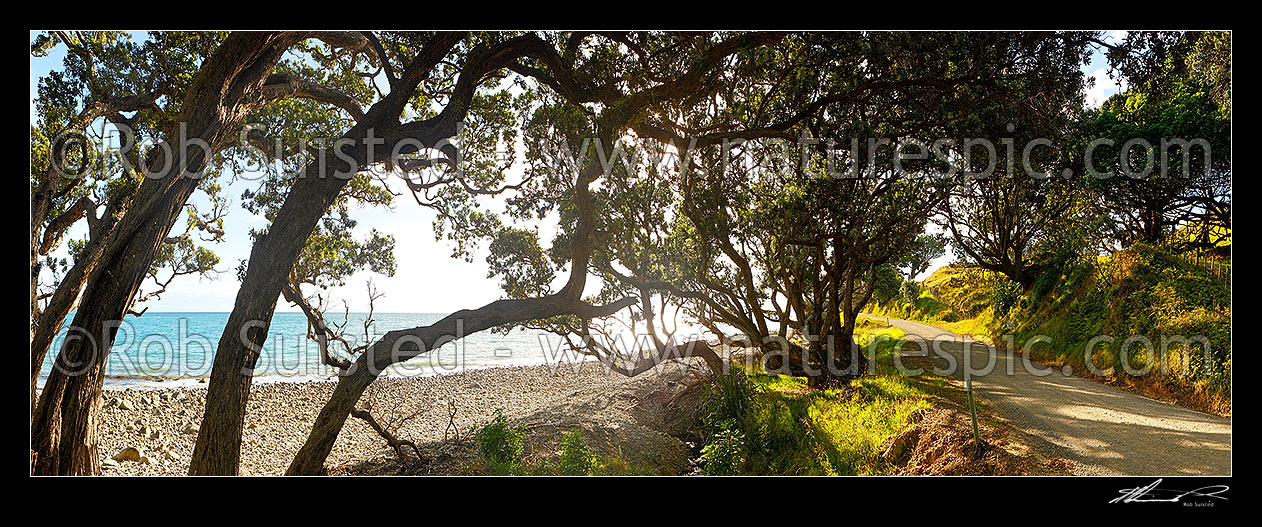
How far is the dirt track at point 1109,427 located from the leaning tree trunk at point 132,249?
7.24 m

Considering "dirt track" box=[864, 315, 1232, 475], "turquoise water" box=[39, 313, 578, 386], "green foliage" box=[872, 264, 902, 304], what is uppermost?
"green foliage" box=[872, 264, 902, 304]

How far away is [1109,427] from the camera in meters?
5.16

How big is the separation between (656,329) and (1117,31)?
6.42 meters

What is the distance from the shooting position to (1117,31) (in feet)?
13.5

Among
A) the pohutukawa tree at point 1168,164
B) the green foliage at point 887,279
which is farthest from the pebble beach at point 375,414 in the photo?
the pohutukawa tree at point 1168,164

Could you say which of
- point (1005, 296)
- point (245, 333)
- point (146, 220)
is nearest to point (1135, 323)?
point (1005, 296)

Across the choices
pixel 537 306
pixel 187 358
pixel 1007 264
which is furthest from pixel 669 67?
pixel 187 358

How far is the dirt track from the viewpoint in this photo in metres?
4.07

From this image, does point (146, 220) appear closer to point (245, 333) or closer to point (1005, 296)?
point (245, 333)

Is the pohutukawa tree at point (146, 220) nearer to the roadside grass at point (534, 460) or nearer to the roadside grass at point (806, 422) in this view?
the roadside grass at point (534, 460)
